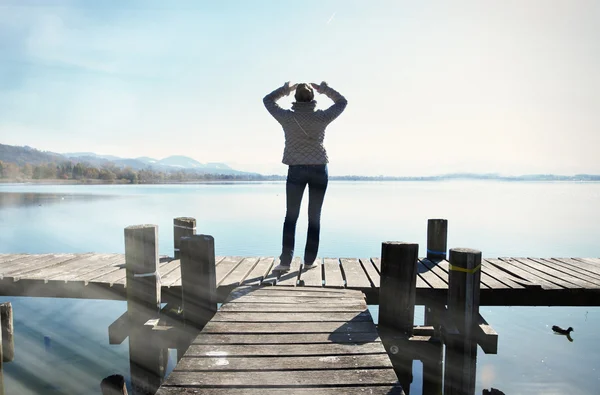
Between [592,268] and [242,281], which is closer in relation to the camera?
[242,281]

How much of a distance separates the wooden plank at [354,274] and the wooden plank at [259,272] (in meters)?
1.24

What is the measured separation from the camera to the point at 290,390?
257 centimetres

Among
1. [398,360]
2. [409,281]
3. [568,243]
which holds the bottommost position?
[568,243]

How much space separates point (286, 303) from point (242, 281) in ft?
3.50

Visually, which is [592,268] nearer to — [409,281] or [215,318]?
[409,281]

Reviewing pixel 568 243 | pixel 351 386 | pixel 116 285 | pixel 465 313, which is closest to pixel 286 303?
pixel 351 386

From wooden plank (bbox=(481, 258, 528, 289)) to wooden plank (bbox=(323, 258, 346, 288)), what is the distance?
2429mm

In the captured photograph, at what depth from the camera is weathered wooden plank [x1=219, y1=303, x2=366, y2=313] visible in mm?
4039

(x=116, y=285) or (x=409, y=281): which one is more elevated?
(x=409, y=281)

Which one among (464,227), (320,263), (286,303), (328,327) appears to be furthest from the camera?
(464,227)

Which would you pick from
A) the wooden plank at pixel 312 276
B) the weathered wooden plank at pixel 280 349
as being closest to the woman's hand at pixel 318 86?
the wooden plank at pixel 312 276

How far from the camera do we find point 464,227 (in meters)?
43.3

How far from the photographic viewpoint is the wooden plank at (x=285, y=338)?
3.28 m

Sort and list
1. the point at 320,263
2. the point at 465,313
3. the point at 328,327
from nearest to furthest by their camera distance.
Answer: the point at 328,327 → the point at 465,313 → the point at 320,263
